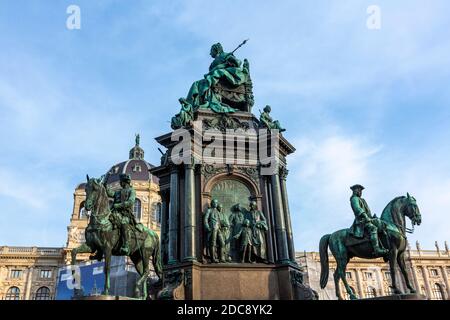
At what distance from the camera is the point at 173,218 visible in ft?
40.5

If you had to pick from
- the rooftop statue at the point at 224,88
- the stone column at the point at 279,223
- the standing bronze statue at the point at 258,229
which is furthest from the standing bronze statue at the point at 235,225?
the rooftop statue at the point at 224,88

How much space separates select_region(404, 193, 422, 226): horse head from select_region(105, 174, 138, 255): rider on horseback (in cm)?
713

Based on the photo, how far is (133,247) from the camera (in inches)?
412

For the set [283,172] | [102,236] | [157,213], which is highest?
[157,213]

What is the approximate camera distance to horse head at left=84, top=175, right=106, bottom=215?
9648 millimetres

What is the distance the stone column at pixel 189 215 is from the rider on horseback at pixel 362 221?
4.37 metres

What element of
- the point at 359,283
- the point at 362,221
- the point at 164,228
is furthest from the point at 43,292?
the point at 362,221

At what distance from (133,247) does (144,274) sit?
2.54 ft

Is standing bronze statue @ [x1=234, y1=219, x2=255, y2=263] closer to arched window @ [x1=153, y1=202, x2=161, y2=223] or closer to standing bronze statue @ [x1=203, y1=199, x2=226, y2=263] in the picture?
standing bronze statue @ [x1=203, y1=199, x2=226, y2=263]

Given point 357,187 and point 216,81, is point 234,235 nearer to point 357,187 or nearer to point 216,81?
point 357,187

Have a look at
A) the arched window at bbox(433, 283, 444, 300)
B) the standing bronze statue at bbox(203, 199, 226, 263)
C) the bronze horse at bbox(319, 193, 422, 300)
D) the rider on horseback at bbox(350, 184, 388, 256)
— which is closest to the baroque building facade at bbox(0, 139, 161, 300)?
the arched window at bbox(433, 283, 444, 300)

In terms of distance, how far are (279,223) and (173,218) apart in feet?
A: 10.4

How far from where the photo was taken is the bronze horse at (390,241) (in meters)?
10.6

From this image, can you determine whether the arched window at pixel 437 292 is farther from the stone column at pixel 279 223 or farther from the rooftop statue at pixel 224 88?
the stone column at pixel 279 223
